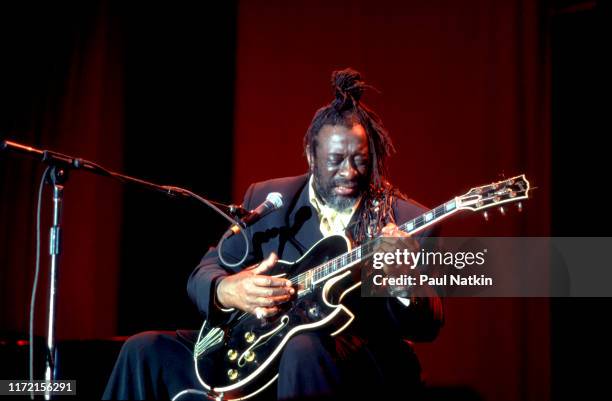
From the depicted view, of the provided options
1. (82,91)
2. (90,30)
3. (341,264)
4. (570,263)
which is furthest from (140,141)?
(570,263)

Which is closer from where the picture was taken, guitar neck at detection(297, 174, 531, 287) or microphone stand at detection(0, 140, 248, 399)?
microphone stand at detection(0, 140, 248, 399)

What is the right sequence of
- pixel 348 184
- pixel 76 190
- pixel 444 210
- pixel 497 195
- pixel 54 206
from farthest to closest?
1. pixel 76 190
2. pixel 348 184
3. pixel 444 210
4. pixel 497 195
5. pixel 54 206

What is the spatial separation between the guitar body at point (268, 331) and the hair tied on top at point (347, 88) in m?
0.78

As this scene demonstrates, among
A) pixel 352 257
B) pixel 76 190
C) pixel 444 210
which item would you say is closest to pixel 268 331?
pixel 352 257

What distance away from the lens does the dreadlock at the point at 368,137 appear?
300 centimetres

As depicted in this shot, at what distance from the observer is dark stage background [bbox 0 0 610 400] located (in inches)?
162

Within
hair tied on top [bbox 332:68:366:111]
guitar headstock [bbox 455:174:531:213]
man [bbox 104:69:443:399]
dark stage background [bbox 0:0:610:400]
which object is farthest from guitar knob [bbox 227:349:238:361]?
dark stage background [bbox 0:0:610:400]

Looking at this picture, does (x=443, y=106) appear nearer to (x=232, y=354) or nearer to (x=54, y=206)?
(x=232, y=354)

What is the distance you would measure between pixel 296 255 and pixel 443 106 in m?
1.98

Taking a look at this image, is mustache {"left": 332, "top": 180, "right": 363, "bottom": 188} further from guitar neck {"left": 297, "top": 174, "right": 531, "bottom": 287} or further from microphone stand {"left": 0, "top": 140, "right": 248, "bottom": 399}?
microphone stand {"left": 0, "top": 140, "right": 248, "bottom": 399}

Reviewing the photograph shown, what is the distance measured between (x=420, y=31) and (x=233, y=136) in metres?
1.74

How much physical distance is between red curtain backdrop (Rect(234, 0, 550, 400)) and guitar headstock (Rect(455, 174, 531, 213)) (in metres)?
1.62

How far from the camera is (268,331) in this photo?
266 cm

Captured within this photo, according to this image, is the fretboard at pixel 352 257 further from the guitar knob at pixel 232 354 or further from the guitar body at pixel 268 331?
the guitar knob at pixel 232 354
